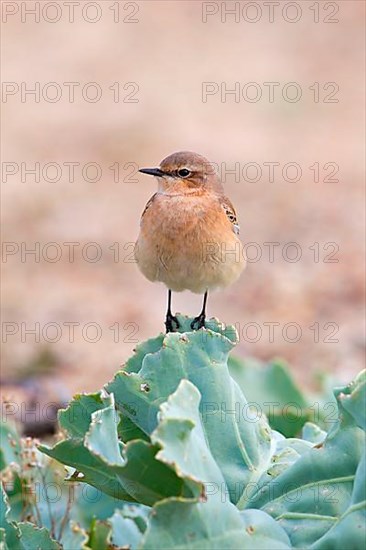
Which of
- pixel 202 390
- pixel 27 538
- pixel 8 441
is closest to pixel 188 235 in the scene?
pixel 8 441

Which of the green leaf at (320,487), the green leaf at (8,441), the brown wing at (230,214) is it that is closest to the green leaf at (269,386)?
the brown wing at (230,214)

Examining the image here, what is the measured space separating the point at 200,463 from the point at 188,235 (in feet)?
6.19

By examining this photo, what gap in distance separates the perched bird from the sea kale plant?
3.19ft

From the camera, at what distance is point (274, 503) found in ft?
9.90

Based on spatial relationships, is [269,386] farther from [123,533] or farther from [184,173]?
[123,533]

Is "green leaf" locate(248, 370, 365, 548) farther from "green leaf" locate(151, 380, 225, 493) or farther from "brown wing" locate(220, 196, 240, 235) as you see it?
"brown wing" locate(220, 196, 240, 235)

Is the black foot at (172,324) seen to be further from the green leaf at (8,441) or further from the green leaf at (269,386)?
the green leaf at (269,386)

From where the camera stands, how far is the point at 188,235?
4559mm

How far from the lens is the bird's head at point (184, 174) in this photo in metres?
4.95

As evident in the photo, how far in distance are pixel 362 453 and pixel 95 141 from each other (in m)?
10.3

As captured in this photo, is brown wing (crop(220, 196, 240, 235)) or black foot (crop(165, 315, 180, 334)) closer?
black foot (crop(165, 315, 180, 334))

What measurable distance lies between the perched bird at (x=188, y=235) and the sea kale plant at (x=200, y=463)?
97 cm

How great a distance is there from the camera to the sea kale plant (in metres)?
2.62

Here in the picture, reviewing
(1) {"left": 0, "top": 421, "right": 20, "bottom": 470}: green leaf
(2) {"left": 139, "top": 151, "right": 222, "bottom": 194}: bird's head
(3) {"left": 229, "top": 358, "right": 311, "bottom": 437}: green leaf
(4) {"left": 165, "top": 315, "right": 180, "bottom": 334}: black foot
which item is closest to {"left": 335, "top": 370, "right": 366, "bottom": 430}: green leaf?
(4) {"left": 165, "top": 315, "right": 180, "bottom": 334}: black foot
